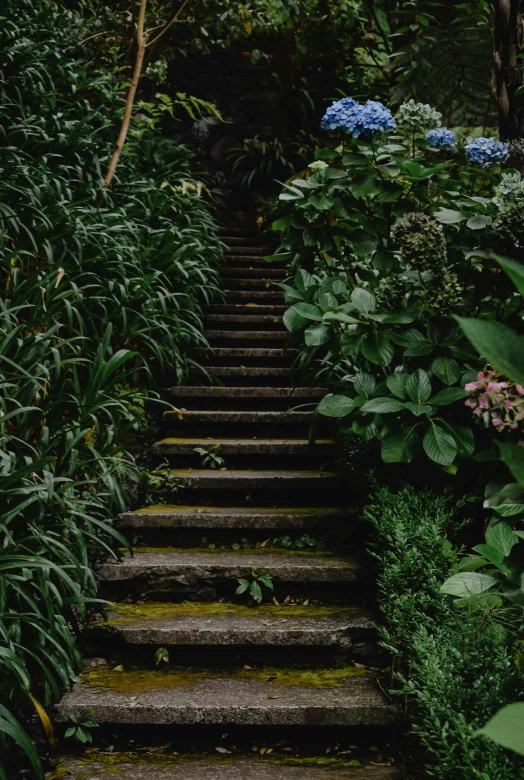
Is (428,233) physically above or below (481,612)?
above

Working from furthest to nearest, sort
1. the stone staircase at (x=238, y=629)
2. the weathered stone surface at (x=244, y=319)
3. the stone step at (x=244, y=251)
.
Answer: the stone step at (x=244, y=251) → the weathered stone surface at (x=244, y=319) → the stone staircase at (x=238, y=629)

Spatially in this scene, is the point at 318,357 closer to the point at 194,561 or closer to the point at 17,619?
the point at 194,561

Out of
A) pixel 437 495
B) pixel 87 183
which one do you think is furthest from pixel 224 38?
pixel 437 495

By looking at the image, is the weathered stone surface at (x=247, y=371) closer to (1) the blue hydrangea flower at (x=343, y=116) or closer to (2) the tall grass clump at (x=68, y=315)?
(2) the tall grass clump at (x=68, y=315)

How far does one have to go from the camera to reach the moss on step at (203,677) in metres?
2.09

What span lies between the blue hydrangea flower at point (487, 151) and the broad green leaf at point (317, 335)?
0.86 metres

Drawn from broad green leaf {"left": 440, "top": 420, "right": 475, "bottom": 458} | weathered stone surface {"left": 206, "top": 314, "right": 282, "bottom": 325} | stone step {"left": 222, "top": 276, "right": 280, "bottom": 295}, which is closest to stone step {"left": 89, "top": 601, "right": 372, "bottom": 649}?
broad green leaf {"left": 440, "top": 420, "right": 475, "bottom": 458}

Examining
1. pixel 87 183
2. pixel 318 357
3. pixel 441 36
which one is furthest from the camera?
pixel 441 36

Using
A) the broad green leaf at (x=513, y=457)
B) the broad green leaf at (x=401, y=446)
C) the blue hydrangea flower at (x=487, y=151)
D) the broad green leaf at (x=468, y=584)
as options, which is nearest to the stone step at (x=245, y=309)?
the blue hydrangea flower at (x=487, y=151)

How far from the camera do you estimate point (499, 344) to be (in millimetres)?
584

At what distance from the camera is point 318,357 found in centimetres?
397

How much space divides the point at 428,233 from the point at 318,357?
167 centimetres

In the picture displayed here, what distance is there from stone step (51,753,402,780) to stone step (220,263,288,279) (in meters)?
4.24

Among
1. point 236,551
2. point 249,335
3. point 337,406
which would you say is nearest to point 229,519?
point 236,551
